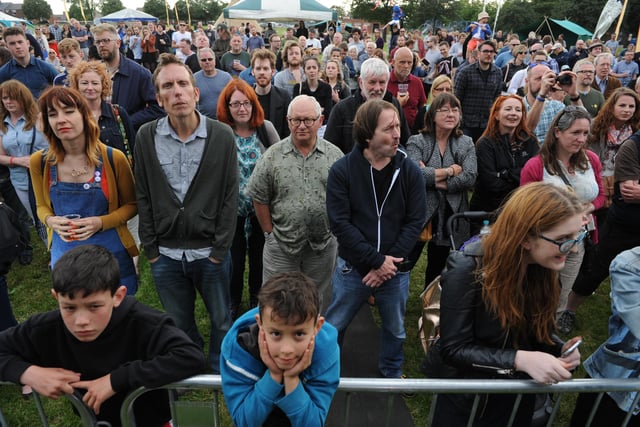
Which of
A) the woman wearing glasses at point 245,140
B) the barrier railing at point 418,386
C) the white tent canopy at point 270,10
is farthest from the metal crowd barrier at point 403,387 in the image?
the white tent canopy at point 270,10

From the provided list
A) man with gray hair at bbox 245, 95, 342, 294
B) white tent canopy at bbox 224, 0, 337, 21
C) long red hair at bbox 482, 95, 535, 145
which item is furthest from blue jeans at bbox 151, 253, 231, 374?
white tent canopy at bbox 224, 0, 337, 21

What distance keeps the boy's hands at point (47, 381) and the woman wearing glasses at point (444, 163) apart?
9.65 ft

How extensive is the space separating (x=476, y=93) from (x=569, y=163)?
3.33m

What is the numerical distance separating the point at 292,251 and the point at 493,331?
1.71 m

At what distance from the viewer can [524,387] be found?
1815mm

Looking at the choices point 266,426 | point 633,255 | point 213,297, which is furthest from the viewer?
point 213,297

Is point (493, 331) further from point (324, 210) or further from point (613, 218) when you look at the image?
point (613, 218)

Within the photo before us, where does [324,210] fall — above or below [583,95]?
below

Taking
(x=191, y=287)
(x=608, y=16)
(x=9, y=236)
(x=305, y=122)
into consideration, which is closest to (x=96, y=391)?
(x=191, y=287)

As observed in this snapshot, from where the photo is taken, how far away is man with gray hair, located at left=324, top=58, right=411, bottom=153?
13.8ft

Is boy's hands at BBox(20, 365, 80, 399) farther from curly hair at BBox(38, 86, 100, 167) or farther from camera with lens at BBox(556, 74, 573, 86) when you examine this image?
camera with lens at BBox(556, 74, 573, 86)

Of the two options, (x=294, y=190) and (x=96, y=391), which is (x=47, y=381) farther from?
(x=294, y=190)

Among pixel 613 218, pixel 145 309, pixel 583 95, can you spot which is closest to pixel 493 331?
pixel 145 309

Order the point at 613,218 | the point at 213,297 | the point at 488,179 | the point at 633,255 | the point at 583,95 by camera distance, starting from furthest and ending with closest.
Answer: the point at 583,95, the point at 488,179, the point at 613,218, the point at 213,297, the point at 633,255
